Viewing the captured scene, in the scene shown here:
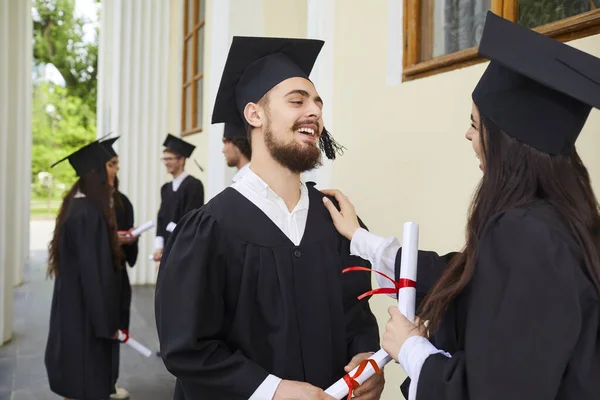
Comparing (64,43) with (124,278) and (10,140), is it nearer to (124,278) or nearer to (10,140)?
(10,140)

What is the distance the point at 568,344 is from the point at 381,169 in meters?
2.03

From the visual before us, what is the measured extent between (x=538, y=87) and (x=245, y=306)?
3.26ft

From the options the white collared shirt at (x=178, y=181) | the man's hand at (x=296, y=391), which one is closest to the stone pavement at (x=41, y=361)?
the white collared shirt at (x=178, y=181)

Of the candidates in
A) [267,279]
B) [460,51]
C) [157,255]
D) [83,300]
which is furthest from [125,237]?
[267,279]

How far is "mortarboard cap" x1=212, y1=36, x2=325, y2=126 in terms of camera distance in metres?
2.10

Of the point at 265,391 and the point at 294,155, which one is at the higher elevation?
the point at 294,155

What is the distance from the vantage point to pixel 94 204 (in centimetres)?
425

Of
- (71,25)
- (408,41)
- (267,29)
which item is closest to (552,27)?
(408,41)

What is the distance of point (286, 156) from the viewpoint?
78.9 inches

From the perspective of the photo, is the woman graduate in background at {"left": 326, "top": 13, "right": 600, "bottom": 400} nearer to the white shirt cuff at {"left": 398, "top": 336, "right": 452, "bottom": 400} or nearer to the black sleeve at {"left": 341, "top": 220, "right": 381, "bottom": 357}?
the white shirt cuff at {"left": 398, "top": 336, "right": 452, "bottom": 400}

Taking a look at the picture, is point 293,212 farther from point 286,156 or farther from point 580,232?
point 580,232

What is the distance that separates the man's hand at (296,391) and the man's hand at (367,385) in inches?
5.2

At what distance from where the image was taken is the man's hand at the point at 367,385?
179cm

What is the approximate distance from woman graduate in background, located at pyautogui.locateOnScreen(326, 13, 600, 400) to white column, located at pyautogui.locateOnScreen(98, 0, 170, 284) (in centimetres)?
870
